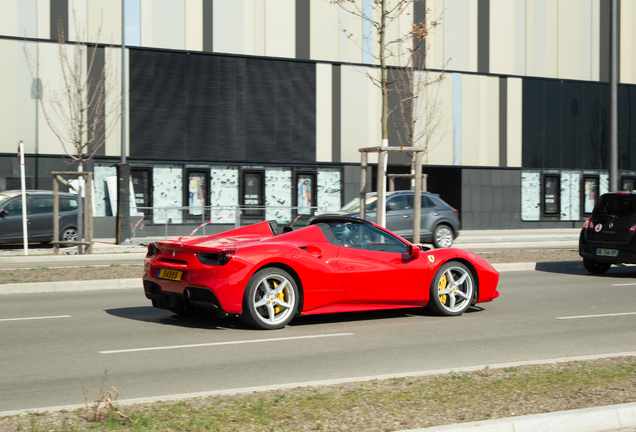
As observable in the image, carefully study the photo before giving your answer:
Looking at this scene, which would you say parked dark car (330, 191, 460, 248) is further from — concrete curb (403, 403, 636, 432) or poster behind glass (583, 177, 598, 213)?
poster behind glass (583, 177, 598, 213)

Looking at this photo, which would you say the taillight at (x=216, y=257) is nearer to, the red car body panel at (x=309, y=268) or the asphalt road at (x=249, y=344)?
the red car body panel at (x=309, y=268)

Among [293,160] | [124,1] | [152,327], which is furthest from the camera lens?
[293,160]

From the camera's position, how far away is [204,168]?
28891mm

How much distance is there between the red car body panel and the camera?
7688 mm

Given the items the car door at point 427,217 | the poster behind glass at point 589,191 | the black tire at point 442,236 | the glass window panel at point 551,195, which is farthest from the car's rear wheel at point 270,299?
the poster behind glass at point 589,191

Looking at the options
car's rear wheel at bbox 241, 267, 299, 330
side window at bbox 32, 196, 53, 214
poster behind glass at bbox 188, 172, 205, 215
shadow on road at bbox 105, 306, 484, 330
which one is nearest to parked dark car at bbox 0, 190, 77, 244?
side window at bbox 32, 196, 53, 214

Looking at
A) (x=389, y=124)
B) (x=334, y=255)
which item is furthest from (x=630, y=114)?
(x=334, y=255)

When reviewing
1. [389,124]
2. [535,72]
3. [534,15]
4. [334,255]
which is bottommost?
[334,255]

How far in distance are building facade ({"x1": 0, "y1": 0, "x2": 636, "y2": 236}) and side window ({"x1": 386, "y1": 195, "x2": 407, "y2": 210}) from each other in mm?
5401

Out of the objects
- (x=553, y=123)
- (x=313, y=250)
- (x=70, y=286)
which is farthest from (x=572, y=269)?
(x=553, y=123)

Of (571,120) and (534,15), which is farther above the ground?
(534,15)

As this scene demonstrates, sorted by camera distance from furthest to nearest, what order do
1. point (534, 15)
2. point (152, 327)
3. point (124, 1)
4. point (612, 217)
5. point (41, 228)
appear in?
1. point (534, 15)
2. point (124, 1)
3. point (41, 228)
4. point (612, 217)
5. point (152, 327)

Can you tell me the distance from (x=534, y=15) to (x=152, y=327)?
3136 cm

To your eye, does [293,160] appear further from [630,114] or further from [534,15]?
[630,114]
